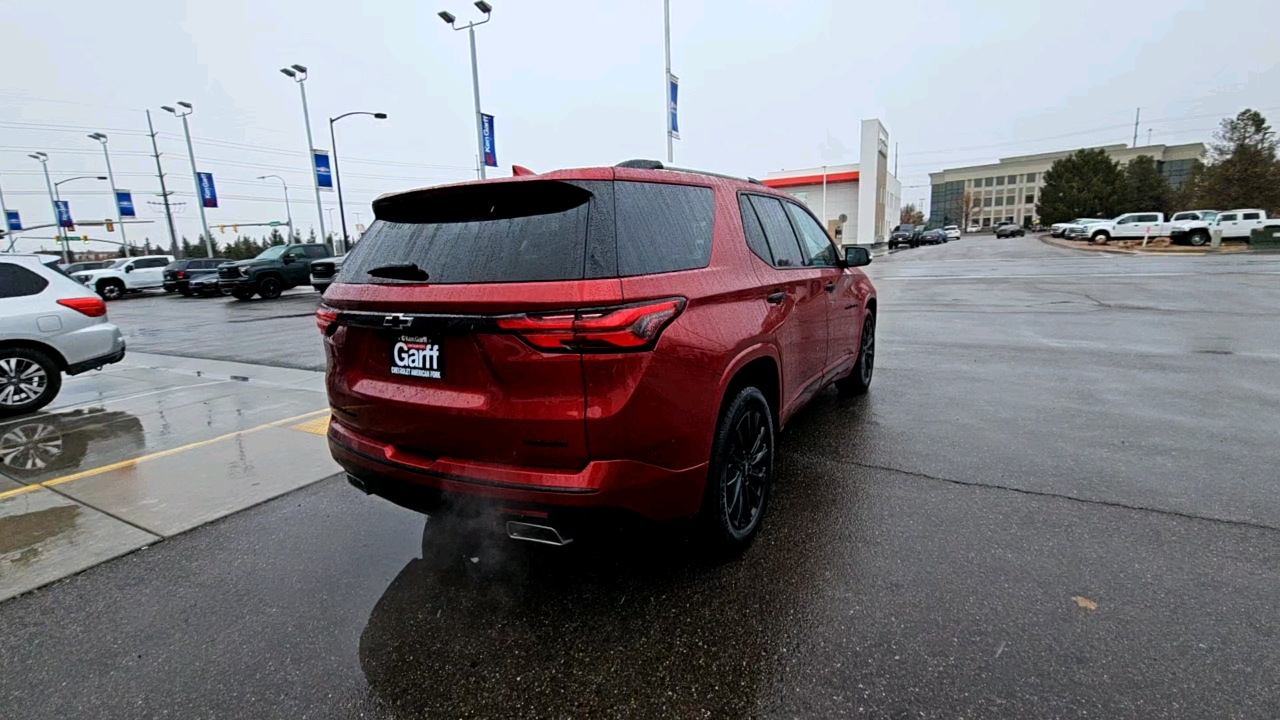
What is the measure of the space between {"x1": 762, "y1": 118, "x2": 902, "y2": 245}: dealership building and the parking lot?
1833 inches

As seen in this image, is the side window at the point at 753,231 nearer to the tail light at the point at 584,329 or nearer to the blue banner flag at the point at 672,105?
the tail light at the point at 584,329

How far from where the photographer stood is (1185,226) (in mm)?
33781

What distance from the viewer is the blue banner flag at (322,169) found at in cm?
3106

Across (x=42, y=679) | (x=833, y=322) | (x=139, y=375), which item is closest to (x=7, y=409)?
(x=139, y=375)

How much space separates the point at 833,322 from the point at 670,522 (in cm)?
246

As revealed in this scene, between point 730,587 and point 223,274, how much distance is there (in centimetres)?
2545

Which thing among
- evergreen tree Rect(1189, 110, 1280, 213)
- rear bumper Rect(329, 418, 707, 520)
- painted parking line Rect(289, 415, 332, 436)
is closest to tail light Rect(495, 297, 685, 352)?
rear bumper Rect(329, 418, 707, 520)

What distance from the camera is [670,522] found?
251 centimetres

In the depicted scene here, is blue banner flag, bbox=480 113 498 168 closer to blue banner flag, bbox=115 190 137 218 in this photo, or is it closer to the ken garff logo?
the ken garff logo

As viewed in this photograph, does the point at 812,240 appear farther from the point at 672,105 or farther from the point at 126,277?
the point at 126,277

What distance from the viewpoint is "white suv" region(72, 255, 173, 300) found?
28.1 m

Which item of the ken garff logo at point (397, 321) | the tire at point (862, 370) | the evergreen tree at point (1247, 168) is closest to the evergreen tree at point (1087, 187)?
the evergreen tree at point (1247, 168)

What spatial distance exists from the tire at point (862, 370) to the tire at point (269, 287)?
2287 cm

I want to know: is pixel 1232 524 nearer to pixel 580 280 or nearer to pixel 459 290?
pixel 580 280
